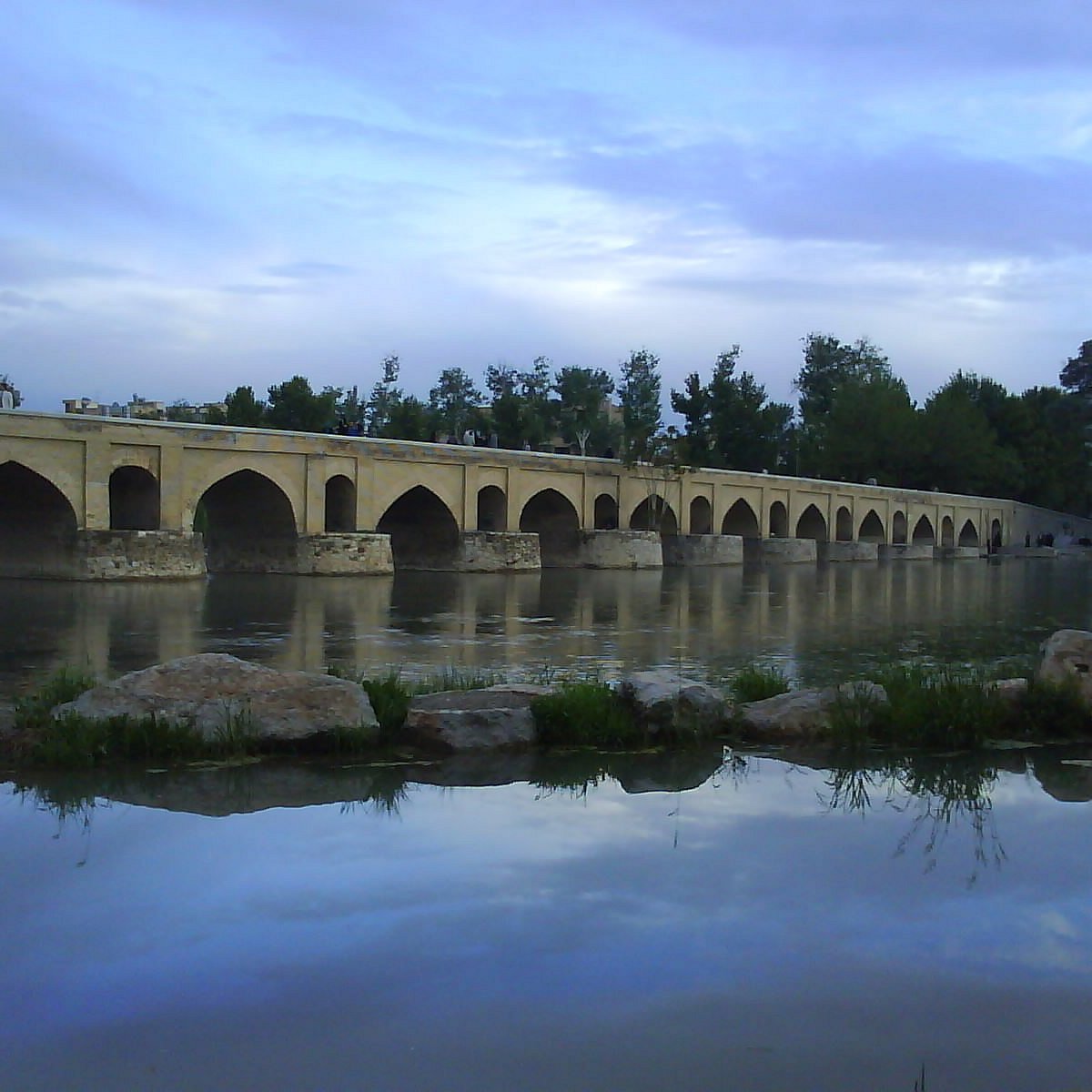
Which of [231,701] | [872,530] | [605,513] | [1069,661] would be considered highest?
[605,513]

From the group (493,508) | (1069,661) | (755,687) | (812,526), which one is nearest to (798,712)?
(755,687)

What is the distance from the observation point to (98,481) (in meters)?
25.2

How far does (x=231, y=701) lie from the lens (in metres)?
7.07

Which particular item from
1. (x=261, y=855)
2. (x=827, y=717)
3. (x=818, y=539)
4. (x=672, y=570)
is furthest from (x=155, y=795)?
(x=818, y=539)

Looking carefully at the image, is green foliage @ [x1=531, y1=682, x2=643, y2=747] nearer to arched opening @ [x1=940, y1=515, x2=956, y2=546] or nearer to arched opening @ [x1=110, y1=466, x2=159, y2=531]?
arched opening @ [x1=110, y1=466, x2=159, y2=531]

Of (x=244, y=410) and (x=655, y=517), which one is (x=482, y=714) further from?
(x=244, y=410)

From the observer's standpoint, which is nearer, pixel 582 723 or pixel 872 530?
pixel 582 723

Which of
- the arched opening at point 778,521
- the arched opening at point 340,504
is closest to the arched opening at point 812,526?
the arched opening at point 778,521

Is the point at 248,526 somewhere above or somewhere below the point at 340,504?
below

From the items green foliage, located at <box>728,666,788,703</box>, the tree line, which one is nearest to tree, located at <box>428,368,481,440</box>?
the tree line

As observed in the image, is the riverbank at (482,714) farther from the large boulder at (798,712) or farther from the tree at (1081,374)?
the tree at (1081,374)

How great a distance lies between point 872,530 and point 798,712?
53.2m

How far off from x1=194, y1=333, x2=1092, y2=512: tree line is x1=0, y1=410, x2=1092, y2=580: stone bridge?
16.3 meters

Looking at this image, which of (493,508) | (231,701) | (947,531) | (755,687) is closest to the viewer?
(231,701)
